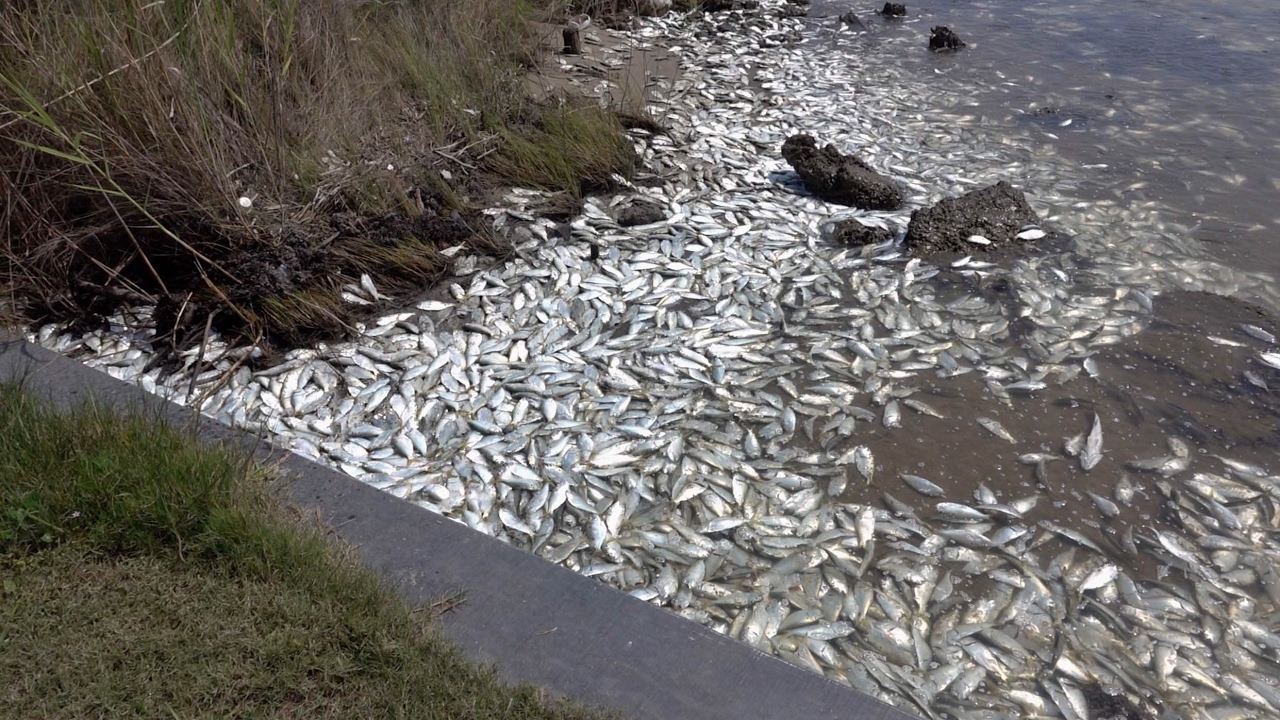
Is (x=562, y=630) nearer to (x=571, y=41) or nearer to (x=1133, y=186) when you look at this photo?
(x=1133, y=186)

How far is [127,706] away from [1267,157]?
7.80 meters

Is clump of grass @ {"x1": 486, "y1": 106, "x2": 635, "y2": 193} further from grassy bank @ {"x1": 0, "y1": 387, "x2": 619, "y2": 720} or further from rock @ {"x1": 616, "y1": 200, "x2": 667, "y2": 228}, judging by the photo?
grassy bank @ {"x1": 0, "y1": 387, "x2": 619, "y2": 720}

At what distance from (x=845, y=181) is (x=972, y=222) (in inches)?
33.0

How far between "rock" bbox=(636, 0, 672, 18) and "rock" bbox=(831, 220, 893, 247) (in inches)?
196

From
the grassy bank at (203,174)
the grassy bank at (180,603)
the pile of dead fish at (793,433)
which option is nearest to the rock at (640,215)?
the pile of dead fish at (793,433)

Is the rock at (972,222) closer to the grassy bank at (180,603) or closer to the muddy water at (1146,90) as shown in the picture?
the muddy water at (1146,90)

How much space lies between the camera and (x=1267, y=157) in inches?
278

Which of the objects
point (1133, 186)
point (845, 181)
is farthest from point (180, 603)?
point (1133, 186)

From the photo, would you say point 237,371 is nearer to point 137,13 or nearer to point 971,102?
point 137,13

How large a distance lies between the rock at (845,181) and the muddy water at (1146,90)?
150cm

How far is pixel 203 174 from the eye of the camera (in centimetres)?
466

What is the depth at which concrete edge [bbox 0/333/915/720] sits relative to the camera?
2.66 m

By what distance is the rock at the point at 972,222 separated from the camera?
5551mm

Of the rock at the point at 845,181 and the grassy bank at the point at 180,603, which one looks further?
the rock at the point at 845,181
